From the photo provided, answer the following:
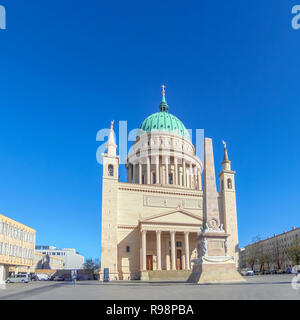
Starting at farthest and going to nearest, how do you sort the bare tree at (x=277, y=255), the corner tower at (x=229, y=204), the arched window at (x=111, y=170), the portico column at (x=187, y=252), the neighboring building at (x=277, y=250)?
the bare tree at (x=277, y=255), the neighboring building at (x=277, y=250), the corner tower at (x=229, y=204), the arched window at (x=111, y=170), the portico column at (x=187, y=252)

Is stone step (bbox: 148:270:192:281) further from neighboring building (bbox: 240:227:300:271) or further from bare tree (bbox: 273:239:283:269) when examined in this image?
bare tree (bbox: 273:239:283:269)

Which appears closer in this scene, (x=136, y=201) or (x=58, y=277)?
(x=136, y=201)

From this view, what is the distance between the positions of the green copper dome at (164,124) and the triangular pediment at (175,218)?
79.0 ft

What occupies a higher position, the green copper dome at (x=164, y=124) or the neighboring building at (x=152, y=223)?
the green copper dome at (x=164, y=124)

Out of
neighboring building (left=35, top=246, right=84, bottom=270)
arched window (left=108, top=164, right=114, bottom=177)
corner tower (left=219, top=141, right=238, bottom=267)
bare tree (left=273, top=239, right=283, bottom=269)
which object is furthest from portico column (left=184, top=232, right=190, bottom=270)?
neighboring building (left=35, top=246, right=84, bottom=270)

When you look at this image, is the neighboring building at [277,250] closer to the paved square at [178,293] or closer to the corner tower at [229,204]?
the corner tower at [229,204]

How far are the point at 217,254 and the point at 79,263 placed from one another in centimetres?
12858

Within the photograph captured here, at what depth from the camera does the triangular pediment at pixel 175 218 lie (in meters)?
48.1

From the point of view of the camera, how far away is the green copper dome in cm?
7056

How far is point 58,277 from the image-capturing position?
65938 mm

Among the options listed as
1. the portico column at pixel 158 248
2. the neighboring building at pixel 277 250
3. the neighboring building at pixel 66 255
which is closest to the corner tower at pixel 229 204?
the portico column at pixel 158 248

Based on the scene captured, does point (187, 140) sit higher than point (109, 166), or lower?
higher
